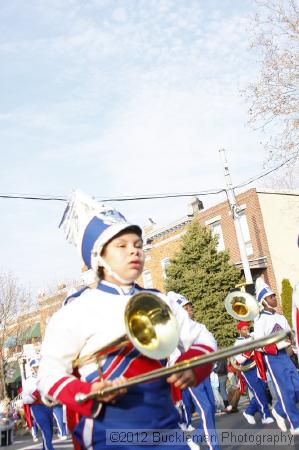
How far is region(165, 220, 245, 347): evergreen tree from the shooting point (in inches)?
1037

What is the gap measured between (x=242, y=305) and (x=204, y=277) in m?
17.2

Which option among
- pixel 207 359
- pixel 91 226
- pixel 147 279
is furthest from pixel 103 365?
pixel 147 279

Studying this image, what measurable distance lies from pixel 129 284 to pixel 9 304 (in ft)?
112

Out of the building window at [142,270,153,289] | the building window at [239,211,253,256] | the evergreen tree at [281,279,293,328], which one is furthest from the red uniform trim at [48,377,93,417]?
the building window at [142,270,153,289]

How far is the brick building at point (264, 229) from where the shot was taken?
27.2 m

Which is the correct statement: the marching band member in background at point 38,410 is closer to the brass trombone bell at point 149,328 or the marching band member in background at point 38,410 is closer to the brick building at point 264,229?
the brass trombone bell at point 149,328

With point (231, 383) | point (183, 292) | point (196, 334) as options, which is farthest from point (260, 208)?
point (196, 334)

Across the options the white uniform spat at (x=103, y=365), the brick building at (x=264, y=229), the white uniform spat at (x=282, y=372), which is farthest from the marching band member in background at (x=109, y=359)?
the brick building at (x=264, y=229)

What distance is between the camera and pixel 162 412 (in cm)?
308

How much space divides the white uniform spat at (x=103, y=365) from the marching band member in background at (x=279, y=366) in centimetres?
434

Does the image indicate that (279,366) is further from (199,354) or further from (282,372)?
(199,354)

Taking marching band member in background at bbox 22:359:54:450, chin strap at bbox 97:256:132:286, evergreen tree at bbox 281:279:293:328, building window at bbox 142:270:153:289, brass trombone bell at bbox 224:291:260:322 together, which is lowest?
marching band member in background at bbox 22:359:54:450

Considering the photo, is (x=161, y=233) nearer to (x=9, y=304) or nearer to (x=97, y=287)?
→ (x=9, y=304)

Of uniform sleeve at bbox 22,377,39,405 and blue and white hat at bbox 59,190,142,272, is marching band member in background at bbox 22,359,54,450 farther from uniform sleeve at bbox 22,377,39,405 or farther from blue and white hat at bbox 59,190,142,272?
blue and white hat at bbox 59,190,142,272
